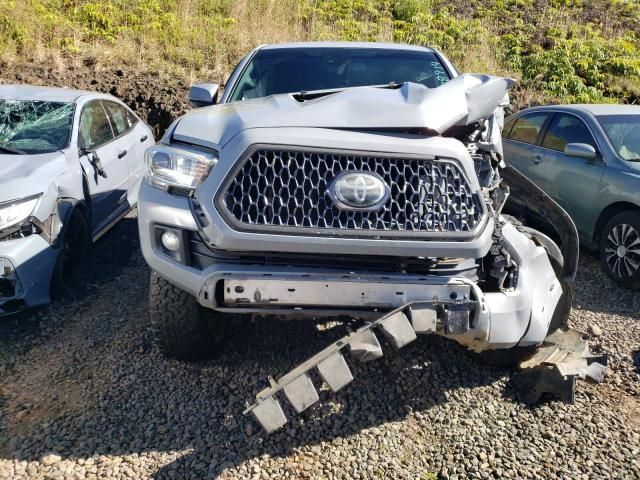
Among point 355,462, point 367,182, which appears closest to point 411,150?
point 367,182

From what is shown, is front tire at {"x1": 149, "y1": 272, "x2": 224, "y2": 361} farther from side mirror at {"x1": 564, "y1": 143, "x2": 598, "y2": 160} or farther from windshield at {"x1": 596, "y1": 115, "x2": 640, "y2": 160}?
windshield at {"x1": 596, "y1": 115, "x2": 640, "y2": 160}

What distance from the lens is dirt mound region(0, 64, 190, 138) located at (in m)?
8.96

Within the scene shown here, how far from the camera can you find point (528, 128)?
252 inches

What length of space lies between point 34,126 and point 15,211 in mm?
1387

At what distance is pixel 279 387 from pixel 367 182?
0.99m

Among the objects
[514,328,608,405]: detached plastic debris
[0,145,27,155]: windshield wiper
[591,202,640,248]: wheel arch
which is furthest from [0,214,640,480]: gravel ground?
[591,202,640,248]: wheel arch

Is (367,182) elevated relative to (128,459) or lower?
Answer: elevated

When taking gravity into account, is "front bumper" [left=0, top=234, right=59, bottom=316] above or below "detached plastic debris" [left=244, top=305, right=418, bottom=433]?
below

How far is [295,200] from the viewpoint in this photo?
95.2 inches

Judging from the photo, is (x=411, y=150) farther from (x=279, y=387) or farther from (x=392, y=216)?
(x=279, y=387)

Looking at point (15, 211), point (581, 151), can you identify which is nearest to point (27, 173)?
point (15, 211)

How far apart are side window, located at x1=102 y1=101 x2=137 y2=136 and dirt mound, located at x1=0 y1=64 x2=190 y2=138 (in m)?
3.16

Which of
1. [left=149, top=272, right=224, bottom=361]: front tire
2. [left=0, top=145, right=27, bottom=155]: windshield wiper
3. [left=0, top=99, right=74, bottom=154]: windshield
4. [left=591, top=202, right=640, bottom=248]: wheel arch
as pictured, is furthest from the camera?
[left=591, top=202, right=640, bottom=248]: wheel arch

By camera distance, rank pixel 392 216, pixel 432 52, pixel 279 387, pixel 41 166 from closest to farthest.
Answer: pixel 279 387, pixel 392 216, pixel 41 166, pixel 432 52
